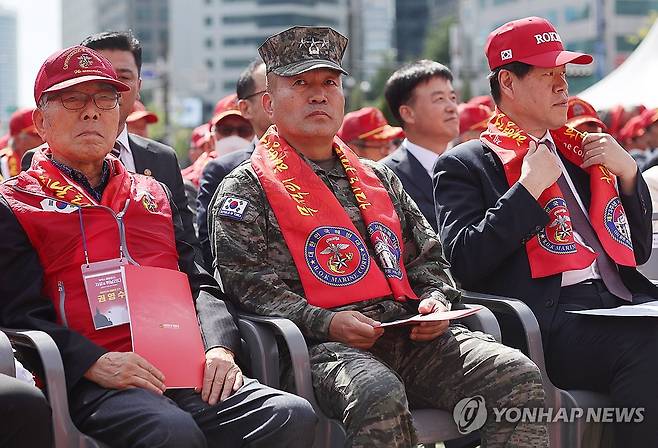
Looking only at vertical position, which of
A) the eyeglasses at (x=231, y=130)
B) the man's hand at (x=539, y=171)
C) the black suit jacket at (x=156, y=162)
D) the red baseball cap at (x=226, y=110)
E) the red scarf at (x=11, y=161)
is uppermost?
the man's hand at (x=539, y=171)

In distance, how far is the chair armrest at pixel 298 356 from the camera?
3.60m

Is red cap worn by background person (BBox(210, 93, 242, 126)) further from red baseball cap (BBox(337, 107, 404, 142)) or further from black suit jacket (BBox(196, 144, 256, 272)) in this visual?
black suit jacket (BBox(196, 144, 256, 272))

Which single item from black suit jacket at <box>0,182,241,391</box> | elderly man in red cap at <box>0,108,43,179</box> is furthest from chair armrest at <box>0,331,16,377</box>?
elderly man in red cap at <box>0,108,43,179</box>

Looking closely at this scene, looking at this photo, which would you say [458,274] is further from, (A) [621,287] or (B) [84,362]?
(B) [84,362]

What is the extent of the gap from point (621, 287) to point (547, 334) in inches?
17.2

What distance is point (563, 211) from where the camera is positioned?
14.4ft

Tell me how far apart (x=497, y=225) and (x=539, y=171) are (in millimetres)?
300

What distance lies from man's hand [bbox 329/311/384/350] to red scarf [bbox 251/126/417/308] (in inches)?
5.8

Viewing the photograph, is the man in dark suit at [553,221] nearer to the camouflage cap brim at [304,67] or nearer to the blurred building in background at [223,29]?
the camouflage cap brim at [304,67]

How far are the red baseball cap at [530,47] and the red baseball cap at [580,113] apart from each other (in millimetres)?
2164

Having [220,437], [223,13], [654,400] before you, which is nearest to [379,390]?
[220,437]

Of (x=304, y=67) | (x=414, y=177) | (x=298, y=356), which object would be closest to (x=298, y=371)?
(x=298, y=356)

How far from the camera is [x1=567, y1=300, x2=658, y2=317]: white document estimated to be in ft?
13.1

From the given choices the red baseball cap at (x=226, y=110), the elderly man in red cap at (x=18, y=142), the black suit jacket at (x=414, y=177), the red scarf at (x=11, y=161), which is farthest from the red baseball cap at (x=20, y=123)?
the black suit jacket at (x=414, y=177)
